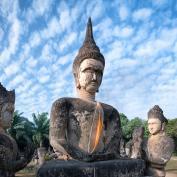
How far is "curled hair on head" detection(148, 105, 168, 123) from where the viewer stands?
7868 millimetres

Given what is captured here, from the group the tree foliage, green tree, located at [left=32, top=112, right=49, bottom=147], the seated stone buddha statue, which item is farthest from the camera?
green tree, located at [left=32, top=112, right=49, bottom=147]

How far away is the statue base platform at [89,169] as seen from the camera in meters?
5.00

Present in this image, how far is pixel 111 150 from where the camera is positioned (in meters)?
5.98

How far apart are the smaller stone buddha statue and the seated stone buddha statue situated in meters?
1.13

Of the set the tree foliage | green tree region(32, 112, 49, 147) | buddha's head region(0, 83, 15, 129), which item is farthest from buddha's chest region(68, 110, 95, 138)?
green tree region(32, 112, 49, 147)

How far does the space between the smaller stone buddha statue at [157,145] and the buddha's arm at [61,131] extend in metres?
1.70

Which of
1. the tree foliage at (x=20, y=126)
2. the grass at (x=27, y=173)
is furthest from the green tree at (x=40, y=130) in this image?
the grass at (x=27, y=173)

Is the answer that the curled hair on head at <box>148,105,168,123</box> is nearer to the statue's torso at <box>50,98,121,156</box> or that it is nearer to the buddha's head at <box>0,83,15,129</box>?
the statue's torso at <box>50,98,121,156</box>

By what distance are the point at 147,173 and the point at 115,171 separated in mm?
1567

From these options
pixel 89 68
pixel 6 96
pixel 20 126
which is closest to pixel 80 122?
pixel 89 68

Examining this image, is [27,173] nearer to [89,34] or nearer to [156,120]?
[156,120]

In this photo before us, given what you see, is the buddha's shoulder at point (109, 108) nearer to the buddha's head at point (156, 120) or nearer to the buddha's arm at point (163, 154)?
the buddha's arm at point (163, 154)

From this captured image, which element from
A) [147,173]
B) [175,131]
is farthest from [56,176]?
[175,131]

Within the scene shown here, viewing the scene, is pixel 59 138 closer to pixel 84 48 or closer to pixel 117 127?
pixel 117 127
